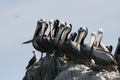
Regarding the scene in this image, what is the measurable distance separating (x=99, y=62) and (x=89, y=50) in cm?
97

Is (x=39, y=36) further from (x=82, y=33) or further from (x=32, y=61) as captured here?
(x=82, y=33)

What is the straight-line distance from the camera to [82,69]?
24.1 m

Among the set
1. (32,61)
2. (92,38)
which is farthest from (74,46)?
(32,61)

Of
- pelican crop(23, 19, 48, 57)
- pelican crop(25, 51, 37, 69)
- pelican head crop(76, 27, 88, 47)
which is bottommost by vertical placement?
pelican crop(25, 51, 37, 69)

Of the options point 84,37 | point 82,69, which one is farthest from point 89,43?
point 82,69

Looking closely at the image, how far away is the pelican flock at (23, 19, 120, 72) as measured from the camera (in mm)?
25016

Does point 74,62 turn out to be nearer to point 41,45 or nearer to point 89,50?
point 89,50

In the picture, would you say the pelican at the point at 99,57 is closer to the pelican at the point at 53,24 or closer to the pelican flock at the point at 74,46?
the pelican flock at the point at 74,46

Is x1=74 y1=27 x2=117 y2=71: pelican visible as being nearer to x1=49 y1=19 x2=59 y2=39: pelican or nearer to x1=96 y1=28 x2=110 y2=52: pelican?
x1=96 y1=28 x2=110 y2=52: pelican

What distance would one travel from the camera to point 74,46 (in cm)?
2695

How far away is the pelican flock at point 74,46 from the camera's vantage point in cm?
2502

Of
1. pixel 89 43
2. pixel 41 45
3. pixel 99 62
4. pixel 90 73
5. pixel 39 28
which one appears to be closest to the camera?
pixel 90 73

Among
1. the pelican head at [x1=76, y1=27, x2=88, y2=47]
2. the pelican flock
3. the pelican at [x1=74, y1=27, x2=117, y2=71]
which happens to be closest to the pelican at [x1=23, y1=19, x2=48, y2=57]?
the pelican flock

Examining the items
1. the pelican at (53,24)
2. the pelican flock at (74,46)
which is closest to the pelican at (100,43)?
the pelican flock at (74,46)
